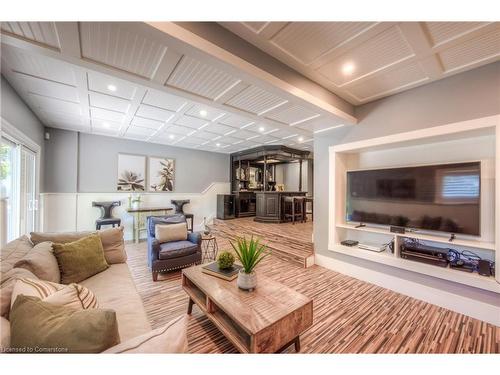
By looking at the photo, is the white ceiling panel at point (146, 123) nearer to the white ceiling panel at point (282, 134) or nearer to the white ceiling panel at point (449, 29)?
the white ceiling panel at point (282, 134)

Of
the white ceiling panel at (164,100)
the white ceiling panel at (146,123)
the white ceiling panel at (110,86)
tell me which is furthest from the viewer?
the white ceiling panel at (146,123)

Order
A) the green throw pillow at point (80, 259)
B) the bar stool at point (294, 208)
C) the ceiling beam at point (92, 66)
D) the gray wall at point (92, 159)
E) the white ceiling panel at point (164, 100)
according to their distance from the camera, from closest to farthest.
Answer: the ceiling beam at point (92, 66) < the green throw pillow at point (80, 259) < the white ceiling panel at point (164, 100) < the gray wall at point (92, 159) < the bar stool at point (294, 208)

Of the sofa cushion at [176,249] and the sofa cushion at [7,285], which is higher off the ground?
the sofa cushion at [7,285]

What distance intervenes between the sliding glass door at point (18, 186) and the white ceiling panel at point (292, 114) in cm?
352

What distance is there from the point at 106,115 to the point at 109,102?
716 mm

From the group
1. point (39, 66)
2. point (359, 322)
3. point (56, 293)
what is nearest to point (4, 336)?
point (56, 293)

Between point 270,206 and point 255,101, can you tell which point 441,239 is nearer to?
point 255,101

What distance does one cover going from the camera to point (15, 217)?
10.3 feet

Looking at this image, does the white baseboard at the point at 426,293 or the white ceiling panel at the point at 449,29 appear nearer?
the white ceiling panel at the point at 449,29

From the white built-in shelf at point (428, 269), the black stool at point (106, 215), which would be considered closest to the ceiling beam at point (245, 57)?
the white built-in shelf at point (428, 269)

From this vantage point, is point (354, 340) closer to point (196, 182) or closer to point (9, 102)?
point (9, 102)

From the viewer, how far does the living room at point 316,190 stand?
137 cm
